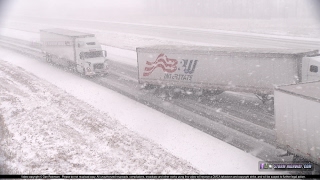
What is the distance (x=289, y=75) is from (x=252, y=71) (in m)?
2.48

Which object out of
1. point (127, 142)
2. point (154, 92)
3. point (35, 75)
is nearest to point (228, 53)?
point (154, 92)

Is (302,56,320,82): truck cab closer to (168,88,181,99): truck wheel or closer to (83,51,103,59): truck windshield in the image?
(168,88,181,99): truck wheel

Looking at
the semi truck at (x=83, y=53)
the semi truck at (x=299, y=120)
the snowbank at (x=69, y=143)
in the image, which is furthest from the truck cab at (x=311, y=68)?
the semi truck at (x=83, y=53)

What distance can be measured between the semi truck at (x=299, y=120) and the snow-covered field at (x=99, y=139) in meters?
2.00

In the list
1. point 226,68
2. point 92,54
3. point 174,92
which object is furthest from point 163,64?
point 92,54

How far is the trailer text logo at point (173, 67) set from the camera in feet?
79.9

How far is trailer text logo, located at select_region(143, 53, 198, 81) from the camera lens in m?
24.4

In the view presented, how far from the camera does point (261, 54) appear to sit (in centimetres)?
2105

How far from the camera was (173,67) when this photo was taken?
25047mm

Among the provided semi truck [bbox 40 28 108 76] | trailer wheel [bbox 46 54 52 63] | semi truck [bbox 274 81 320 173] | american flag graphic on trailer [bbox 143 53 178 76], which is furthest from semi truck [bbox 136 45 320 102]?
trailer wheel [bbox 46 54 52 63]

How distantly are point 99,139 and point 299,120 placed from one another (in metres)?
10.5

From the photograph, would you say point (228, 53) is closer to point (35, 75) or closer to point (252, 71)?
point (252, 71)

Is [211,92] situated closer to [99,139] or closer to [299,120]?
[99,139]

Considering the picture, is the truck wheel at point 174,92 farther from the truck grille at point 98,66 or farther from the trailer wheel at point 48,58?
the trailer wheel at point 48,58
